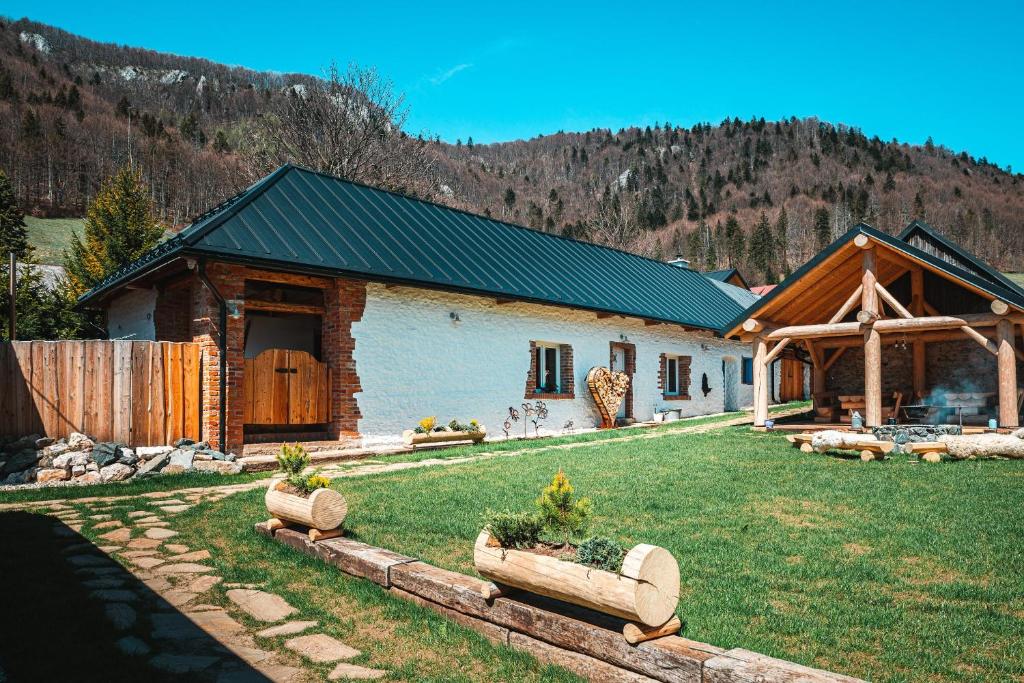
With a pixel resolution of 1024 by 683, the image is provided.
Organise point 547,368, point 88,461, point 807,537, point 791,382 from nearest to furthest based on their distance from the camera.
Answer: point 807,537
point 88,461
point 547,368
point 791,382

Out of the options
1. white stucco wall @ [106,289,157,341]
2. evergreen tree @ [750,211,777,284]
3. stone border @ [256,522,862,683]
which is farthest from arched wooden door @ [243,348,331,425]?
evergreen tree @ [750,211,777,284]

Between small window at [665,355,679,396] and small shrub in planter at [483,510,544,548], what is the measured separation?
1793cm

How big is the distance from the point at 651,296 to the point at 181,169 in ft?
194

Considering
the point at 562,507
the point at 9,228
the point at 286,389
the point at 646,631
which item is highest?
the point at 9,228

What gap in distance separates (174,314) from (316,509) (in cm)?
948

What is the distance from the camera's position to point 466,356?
14.9m

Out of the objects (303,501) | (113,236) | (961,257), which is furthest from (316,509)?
(113,236)

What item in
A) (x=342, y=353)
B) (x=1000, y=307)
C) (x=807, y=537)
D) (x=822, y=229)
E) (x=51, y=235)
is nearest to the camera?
(x=807, y=537)

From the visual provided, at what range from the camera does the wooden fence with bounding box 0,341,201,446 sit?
10359mm

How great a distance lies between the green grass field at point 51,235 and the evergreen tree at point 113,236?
11.2 m

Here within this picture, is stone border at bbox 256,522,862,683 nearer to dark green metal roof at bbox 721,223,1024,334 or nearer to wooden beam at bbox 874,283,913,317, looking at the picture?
dark green metal roof at bbox 721,223,1024,334

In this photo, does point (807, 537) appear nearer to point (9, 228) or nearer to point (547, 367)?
point (547, 367)

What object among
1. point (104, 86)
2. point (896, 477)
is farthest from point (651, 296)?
point (104, 86)

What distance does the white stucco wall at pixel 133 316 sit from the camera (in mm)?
13523
